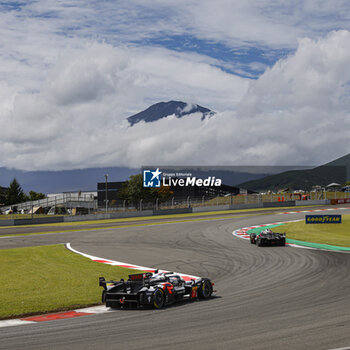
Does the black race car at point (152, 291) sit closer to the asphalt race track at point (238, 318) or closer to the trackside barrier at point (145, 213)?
the asphalt race track at point (238, 318)

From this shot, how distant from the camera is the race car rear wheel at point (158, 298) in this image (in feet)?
37.5

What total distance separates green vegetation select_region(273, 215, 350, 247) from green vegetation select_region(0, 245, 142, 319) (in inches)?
578

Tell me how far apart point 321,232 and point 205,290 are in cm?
2323

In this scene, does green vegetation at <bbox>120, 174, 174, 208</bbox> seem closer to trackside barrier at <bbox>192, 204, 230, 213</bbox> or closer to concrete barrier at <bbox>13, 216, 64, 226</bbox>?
trackside barrier at <bbox>192, 204, 230, 213</bbox>

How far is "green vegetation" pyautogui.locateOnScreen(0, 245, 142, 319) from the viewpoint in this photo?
12430mm

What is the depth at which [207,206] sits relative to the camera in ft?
220

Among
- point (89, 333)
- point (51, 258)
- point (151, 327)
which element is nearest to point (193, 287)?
point (151, 327)

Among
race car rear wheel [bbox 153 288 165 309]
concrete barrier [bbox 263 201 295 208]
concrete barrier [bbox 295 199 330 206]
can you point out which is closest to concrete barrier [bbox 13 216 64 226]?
concrete barrier [bbox 263 201 295 208]

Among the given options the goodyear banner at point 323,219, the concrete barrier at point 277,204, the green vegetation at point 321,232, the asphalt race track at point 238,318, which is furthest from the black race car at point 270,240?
the concrete barrier at point 277,204

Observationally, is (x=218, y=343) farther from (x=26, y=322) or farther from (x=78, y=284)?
(x=78, y=284)

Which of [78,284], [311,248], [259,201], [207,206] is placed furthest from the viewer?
[259,201]

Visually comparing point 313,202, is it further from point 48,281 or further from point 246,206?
point 48,281

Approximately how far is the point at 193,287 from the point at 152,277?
43.1 inches

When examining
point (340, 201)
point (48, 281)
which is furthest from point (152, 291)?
point (340, 201)
